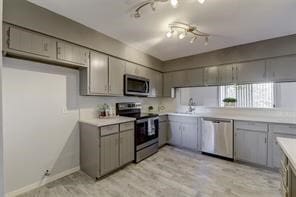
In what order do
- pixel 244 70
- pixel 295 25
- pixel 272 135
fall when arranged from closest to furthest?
pixel 295 25
pixel 272 135
pixel 244 70

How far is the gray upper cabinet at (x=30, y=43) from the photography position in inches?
80.3

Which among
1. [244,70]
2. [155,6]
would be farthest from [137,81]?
[244,70]

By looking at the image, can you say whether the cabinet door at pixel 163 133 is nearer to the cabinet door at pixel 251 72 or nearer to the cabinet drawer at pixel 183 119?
the cabinet drawer at pixel 183 119

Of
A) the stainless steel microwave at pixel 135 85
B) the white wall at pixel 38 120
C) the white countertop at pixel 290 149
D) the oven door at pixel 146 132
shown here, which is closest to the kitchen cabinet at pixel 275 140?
the white countertop at pixel 290 149

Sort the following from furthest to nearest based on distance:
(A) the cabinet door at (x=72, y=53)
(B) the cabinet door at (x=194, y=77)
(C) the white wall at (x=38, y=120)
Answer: (B) the cabinet door at (x=194, y=77) → (A) the cabinet door at (x=72, y=53) → (C) the white wall at (x=38, y=120)

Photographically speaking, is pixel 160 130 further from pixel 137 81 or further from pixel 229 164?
pixel 229 164

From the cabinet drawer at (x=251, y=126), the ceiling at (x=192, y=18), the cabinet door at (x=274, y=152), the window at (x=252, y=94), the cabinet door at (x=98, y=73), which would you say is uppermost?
the ceiling at (x=192, y=18)

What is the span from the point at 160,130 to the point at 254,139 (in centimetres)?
212

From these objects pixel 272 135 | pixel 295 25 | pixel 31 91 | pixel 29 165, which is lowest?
pixel 29 165

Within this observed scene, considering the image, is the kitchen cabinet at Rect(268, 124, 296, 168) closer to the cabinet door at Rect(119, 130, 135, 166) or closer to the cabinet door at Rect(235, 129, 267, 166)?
the cabinet door at Rect(235, 129, 267, 166)

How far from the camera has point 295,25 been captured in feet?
9.05

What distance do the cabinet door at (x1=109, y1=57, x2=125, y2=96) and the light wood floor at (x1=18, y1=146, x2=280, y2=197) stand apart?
1533 mm

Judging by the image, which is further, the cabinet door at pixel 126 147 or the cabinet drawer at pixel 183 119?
the cabinet drawer at pixel 183 119

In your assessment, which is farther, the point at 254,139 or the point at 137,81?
the point at 137,81
